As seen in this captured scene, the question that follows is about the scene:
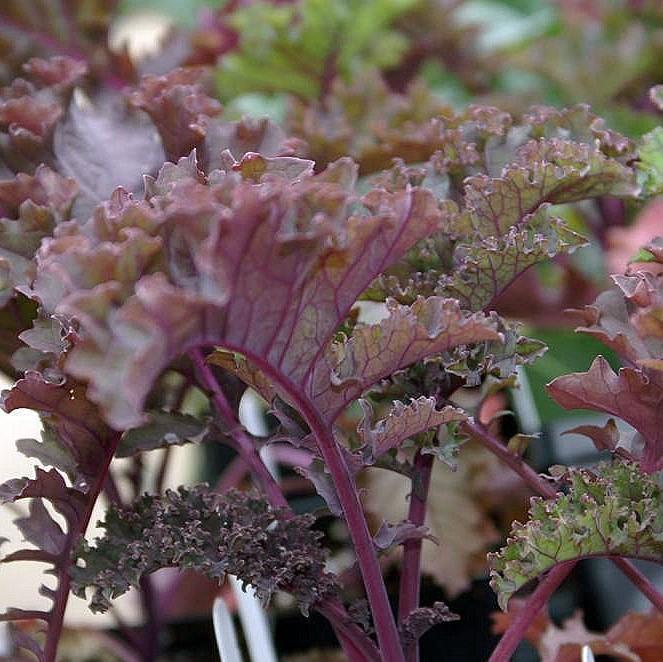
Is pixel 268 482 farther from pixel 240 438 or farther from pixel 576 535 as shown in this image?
pixel 576 535

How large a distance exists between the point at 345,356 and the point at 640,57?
3.35 ft

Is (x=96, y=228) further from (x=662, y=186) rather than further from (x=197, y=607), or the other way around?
(x=197, y=607)

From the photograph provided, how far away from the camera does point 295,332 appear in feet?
1.54

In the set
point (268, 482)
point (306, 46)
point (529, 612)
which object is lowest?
point (529, 612)

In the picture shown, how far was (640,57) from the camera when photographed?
53.6 inches

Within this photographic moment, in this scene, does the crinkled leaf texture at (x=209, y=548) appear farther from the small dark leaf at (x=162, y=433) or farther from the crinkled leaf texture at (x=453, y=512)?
the crinkled leaf texture at (x=453, y=512)

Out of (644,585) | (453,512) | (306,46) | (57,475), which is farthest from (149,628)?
(306,46)

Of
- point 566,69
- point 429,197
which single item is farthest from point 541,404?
point 429,197

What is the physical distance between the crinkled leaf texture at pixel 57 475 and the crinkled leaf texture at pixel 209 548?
0.08 ft

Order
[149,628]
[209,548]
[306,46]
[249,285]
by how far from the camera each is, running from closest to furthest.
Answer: [249,285] → [209,548] → [149,628] → [306,46]

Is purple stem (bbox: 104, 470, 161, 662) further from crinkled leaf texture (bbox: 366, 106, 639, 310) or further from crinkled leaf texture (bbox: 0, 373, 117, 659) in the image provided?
crinkled leaf texture (bbox: 366, 106, 639, 310)

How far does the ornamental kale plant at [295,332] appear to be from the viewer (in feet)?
1.41

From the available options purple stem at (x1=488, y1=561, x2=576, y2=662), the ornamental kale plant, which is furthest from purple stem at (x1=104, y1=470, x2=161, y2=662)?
purple stem at (x1=488, y1=561, x2=576, y2=662)

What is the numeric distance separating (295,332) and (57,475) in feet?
0.62
